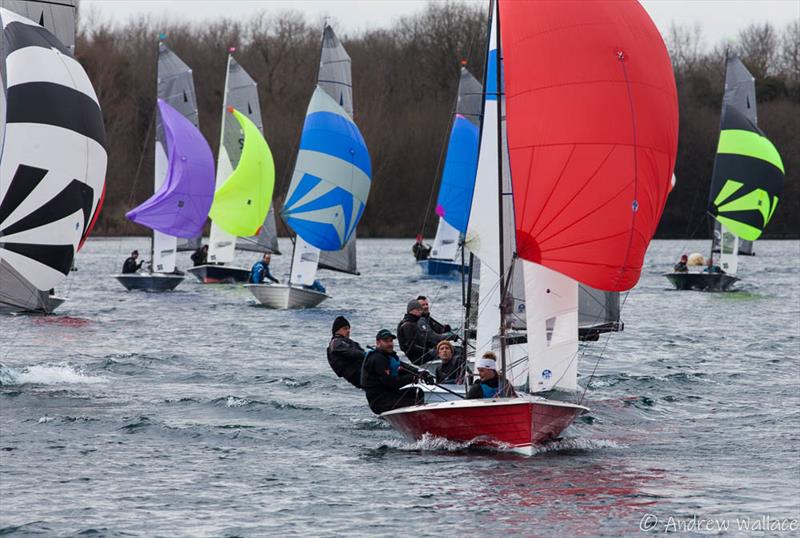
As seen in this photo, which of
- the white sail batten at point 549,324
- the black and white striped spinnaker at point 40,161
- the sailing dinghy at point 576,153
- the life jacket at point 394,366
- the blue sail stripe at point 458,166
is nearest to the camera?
the sailing dinghy at point 576,153

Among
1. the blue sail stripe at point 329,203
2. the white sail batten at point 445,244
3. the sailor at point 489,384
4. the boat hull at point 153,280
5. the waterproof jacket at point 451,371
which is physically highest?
the blue sail stripe at point 329,203

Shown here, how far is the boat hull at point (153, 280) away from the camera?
3297cm

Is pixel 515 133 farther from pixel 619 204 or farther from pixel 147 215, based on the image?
pixel 147 215

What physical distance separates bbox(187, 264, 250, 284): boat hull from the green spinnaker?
129 inches

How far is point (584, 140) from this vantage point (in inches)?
475

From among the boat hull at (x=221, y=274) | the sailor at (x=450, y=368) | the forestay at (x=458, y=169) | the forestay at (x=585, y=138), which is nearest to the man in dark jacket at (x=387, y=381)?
the sailor at (x=450, y=368)

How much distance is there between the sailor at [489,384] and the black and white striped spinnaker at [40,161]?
463 centimetres

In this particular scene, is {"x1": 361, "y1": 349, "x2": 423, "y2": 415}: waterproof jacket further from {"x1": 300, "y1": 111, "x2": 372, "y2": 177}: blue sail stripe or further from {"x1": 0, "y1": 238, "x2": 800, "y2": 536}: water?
{"x1": 300, "y1": 111, "x2": 372, "y2": 177}: blue sail stripe

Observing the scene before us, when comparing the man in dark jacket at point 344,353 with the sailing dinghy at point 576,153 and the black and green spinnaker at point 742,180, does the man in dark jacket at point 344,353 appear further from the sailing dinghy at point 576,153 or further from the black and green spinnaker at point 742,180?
the black and green spinnaker at point 742,180

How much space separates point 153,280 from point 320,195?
7.89 m

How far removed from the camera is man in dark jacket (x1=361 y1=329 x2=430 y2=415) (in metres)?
13.0

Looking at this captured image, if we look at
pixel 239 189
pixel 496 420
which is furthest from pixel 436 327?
pixel 239 189

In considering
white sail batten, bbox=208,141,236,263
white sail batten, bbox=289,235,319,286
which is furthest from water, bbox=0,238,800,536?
white sail batten, bbox=208,141,236,263

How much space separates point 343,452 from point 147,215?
1957 centimetres
